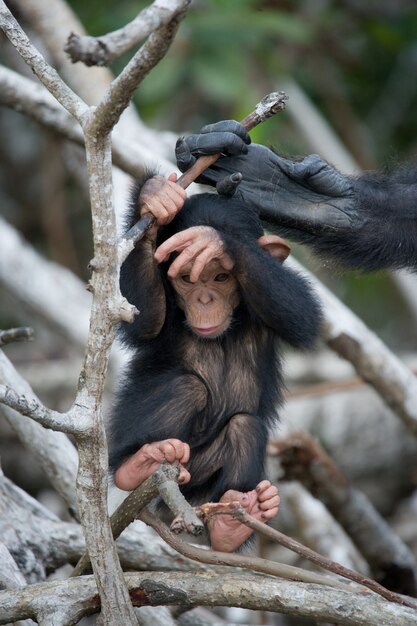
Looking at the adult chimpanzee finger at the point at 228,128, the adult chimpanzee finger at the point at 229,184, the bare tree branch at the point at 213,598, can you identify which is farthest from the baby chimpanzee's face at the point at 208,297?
the bare tree branch at the point at 213,598

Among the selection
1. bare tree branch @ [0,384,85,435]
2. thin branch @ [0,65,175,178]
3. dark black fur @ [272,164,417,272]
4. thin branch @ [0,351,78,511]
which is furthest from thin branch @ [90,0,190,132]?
thin branch @ [0,65,175,178]

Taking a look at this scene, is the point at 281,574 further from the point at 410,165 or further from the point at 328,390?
the point at 328,390

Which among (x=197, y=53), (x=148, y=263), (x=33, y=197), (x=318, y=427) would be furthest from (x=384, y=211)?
(x=33, y=197)

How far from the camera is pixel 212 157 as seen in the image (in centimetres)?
396

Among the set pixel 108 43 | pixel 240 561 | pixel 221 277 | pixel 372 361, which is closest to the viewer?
pixel 108 43

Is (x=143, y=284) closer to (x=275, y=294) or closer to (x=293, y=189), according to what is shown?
(x=275, y=294)

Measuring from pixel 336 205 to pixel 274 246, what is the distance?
645 millimetres

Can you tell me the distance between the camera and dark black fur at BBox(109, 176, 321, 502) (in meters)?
4.05

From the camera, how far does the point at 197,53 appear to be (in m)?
8.67

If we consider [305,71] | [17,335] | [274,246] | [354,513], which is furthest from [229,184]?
[305,71]

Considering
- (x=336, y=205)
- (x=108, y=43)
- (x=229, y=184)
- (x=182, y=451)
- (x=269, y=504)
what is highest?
(x=336, y=205)

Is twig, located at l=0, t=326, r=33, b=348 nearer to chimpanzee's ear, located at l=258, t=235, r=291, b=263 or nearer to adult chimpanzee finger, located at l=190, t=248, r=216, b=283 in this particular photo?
adult chimpanzee finger, located at l=190, t=248, r=216, b=283

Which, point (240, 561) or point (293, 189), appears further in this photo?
point (293, 189)

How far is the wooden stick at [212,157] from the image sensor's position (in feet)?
11.4
